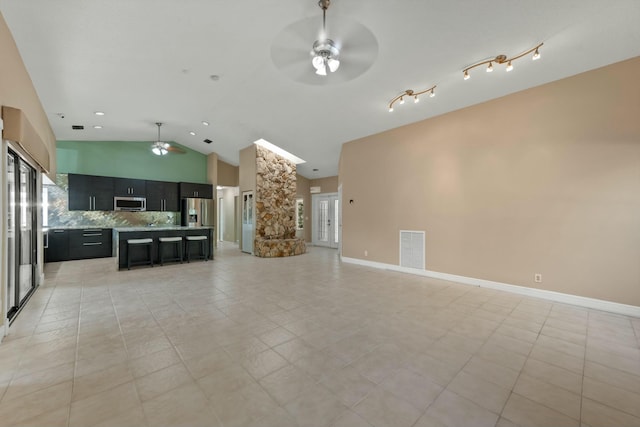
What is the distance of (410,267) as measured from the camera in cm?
546

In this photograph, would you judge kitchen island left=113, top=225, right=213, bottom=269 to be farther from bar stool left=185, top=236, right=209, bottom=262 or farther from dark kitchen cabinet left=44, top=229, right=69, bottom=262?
dark kitchen cabinet left=44, top=229, right=69, bottom=262

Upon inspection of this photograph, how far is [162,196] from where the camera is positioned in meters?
8.70

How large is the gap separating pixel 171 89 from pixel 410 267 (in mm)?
5745

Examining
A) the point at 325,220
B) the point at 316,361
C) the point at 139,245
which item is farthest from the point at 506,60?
the point at 139,245

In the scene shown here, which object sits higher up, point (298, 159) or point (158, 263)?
point (298, 159)

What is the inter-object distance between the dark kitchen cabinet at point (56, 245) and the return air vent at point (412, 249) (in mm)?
8585

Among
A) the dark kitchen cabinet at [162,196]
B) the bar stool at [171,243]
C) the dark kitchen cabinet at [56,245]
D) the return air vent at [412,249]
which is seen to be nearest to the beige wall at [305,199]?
the dark kitchen cabinet at [162,196]

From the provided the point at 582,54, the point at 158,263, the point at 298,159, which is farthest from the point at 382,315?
the point at 298,159

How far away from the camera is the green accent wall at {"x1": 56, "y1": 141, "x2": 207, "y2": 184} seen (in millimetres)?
7418

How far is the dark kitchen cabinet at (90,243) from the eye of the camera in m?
6.98

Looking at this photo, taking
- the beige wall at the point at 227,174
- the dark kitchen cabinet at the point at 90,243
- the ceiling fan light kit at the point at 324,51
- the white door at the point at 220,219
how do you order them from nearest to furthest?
1. the ceiling fan light kit at the point at 324,51
2. the dark kitchen cabinet at the point at 90,243
3. the beige wall at the point at 227,174
4. the white door at the point at 220,219

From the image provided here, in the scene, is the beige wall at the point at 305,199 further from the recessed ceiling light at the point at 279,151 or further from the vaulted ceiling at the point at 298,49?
the vaulted ceiling at the point at 298,49

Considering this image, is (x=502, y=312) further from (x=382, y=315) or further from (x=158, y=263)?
(x=158, y=263)

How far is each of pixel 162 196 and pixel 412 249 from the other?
8022mm
